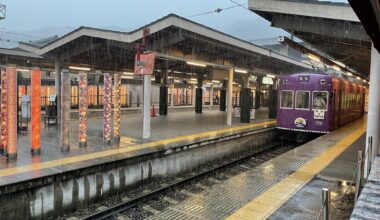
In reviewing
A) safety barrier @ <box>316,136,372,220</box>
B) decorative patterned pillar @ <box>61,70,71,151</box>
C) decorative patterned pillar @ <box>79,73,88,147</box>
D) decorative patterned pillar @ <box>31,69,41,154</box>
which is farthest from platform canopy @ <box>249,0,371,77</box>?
decorative patterned pillar @ <box>31,69,41,154</box>

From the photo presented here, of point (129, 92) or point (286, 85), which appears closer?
point (286, 85)

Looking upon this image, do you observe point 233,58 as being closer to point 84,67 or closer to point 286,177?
point 84,67

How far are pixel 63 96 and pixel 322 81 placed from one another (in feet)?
33.7

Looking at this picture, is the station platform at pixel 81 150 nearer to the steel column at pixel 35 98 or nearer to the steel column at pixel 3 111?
the steel column at pixel 3 111

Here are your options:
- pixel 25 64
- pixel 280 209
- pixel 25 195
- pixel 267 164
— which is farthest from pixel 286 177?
pixel 25 64

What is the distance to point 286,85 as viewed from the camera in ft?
50.3

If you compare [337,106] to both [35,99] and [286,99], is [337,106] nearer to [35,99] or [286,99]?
[286,99]

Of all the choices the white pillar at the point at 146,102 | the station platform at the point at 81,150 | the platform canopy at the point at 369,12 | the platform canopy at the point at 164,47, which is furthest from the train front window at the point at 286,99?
the platform canopy at the point at 369,12

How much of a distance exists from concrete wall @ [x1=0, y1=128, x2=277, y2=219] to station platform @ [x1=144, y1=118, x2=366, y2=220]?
205 centimetres

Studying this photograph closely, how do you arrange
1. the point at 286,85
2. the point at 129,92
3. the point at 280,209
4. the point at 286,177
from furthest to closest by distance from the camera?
the point at 129,92 → the point at 286,85 → the point at 286,177 → the point at 280,209

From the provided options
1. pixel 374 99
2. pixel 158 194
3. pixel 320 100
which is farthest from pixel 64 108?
pixel 320 100

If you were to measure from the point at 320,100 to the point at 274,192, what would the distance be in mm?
9679

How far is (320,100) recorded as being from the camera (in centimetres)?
1452

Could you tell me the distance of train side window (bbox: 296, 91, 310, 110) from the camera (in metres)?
14.8
